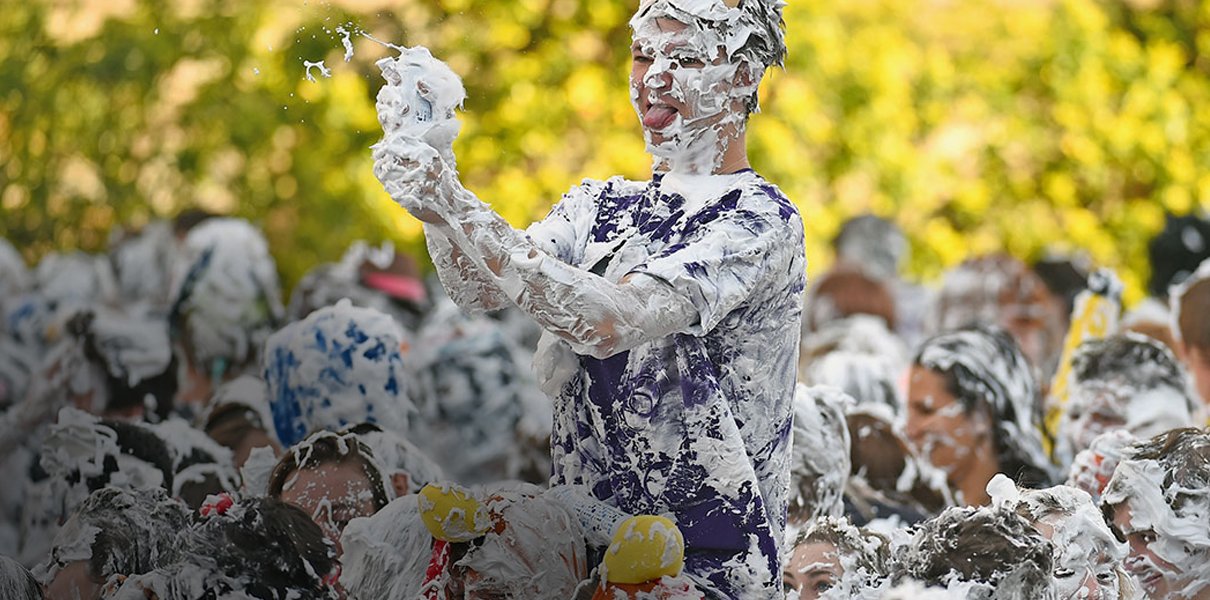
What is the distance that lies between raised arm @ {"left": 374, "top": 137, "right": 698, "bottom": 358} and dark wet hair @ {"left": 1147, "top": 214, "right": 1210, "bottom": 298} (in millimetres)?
7613

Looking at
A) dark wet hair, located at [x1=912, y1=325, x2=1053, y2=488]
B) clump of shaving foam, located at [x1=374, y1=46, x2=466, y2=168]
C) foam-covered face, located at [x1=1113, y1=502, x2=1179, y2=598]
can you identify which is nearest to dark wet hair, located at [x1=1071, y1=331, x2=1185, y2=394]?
dark wet hair, located at [x1=912, y1=325, x2=1053, y2=488]

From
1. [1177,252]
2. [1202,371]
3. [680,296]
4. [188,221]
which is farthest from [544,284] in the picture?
[1177,252]

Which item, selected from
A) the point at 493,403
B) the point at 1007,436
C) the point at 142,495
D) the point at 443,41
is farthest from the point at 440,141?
the point at 493,403

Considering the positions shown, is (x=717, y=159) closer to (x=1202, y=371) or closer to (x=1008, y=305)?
(x=1202, y=371)

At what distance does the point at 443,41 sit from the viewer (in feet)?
14.5

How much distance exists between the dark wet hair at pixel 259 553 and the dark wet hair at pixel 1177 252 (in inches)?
292

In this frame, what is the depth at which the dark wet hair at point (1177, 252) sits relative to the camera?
10.4 meters

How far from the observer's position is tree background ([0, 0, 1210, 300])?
965cm

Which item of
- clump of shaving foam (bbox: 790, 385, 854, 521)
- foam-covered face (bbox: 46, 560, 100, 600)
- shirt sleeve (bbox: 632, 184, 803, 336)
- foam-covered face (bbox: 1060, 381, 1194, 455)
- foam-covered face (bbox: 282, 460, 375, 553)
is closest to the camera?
shirt sleeve (bbox: 632, 184, 803, 336)

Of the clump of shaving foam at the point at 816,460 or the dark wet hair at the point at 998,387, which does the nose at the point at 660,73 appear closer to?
the clump of shaving foam at the point at 816,460

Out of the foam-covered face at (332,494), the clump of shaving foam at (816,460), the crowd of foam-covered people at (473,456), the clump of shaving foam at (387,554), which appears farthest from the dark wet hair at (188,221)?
the clump of shaving foam at (387,554)

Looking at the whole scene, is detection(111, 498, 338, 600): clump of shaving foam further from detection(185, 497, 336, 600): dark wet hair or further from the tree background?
the tree background

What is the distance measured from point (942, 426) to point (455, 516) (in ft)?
10.3

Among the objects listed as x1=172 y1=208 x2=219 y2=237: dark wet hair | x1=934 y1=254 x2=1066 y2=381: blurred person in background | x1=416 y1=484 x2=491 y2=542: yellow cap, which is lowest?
x1=172 y1=208 x2=219 y2=237: dark wet hair
